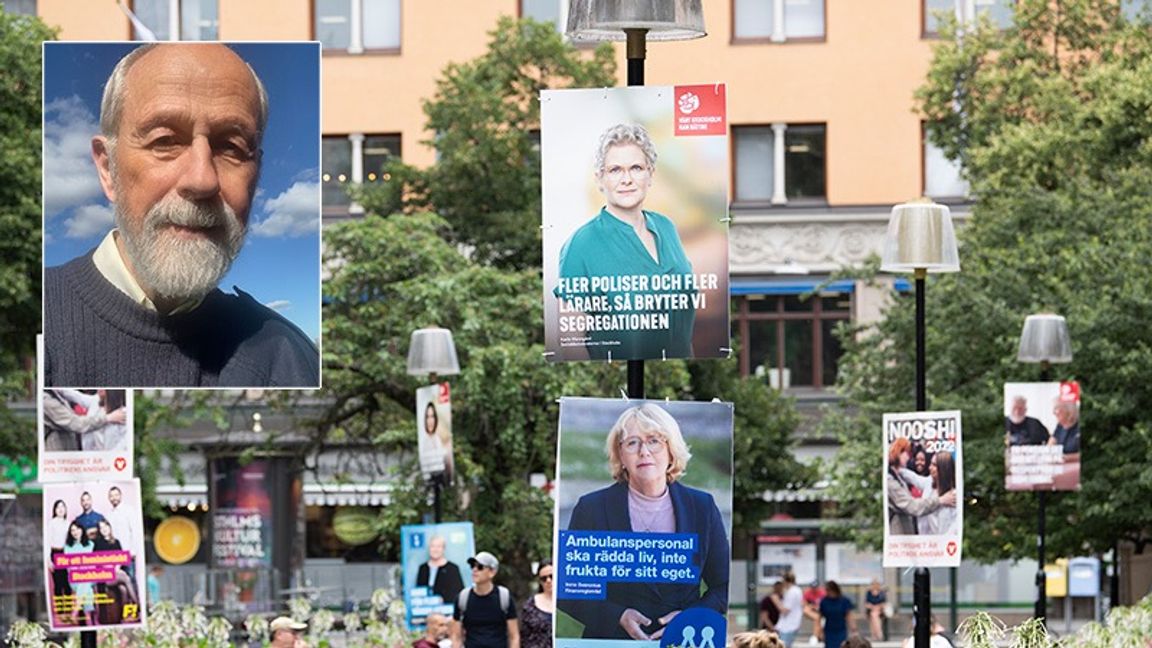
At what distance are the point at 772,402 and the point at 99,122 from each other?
39.2 metres

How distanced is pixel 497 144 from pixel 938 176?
1203 cm

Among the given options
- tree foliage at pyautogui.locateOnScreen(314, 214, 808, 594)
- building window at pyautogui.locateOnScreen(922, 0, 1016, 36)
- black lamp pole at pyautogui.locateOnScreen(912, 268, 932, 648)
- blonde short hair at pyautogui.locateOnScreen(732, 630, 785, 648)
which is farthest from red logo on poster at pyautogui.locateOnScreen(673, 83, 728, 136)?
building window at pyautogui.locateOnScreen(922, 0, 1016, 36)

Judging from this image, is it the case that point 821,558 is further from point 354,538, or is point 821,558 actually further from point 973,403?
point 973,403

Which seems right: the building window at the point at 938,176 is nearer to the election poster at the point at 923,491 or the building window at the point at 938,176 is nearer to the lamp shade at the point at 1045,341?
A: the lamp shade at the point at 1045,341

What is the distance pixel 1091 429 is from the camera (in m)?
35.4

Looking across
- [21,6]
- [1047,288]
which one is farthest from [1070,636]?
[21,6]

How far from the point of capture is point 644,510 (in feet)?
35.3

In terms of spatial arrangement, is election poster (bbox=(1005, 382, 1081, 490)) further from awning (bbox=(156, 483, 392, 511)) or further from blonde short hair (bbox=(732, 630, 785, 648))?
awning (bbox=(156, 483, 392, 511))

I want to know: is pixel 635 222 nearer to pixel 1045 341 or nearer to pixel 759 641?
pixel 759 641

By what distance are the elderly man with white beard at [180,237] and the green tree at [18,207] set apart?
2638 centimetres

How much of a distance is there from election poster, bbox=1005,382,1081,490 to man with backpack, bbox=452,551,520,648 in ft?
30.1

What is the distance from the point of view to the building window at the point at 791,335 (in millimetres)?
53156

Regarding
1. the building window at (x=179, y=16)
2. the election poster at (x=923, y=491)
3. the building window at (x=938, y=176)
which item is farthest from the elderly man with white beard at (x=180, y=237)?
the building window at (x=179, y=16)

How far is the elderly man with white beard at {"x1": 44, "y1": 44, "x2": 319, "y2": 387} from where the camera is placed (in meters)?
10.5
